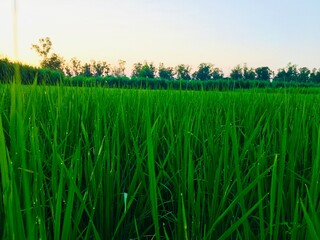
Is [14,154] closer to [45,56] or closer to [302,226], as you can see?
[302,226]

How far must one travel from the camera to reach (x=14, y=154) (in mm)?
601

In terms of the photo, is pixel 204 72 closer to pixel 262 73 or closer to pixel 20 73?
pixel 262 73

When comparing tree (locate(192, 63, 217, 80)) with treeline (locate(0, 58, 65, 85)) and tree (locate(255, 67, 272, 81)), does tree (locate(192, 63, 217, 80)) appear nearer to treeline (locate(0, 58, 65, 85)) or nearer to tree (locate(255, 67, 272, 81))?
tree (locate(255, 67, 272, 81))

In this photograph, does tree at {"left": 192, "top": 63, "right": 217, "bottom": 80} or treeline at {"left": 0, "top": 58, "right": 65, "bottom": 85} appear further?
tree at {"left": 192, "top": 63, "right": 217, "bottom": 80}

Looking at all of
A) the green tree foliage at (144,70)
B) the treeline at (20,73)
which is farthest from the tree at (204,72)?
the treeline at (20,73)

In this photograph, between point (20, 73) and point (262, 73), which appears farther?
point (262, 73)

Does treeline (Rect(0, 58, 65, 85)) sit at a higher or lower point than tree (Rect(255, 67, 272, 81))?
lower

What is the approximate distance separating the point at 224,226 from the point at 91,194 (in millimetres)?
274

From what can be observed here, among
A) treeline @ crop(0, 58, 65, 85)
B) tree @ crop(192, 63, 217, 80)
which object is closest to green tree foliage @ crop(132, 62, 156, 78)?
tree @ crop(192, 63, 217, 80)

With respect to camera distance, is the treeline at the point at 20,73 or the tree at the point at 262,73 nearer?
the treeline at the point at 20,73

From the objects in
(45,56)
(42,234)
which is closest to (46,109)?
(42,234)

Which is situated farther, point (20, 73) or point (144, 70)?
point (144, 70)

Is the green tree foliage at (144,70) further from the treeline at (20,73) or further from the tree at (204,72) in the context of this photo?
the treeline at (20,73)

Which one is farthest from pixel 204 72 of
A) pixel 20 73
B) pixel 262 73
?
pixel 20 73
